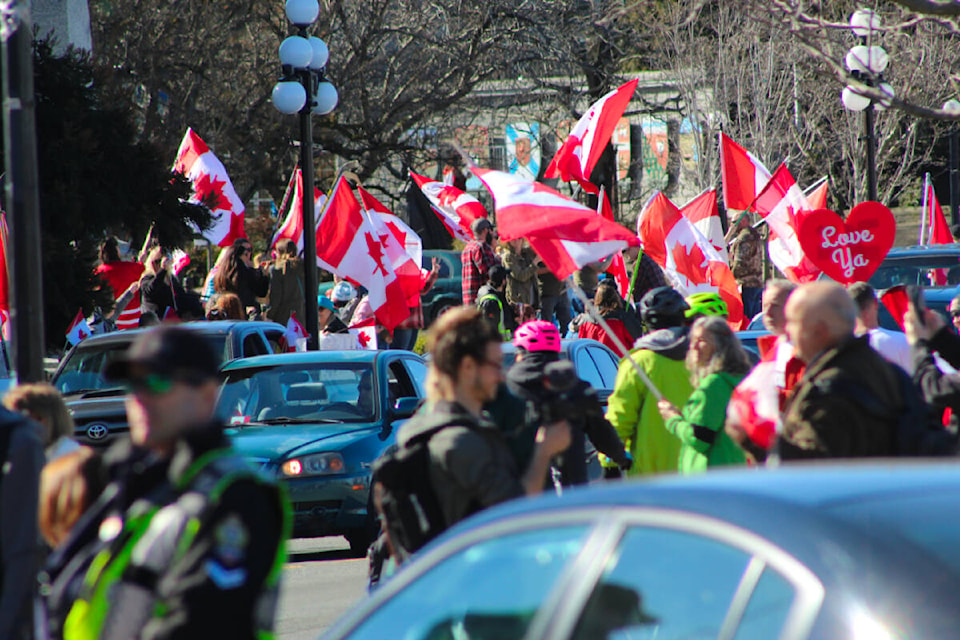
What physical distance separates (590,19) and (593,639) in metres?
28.6

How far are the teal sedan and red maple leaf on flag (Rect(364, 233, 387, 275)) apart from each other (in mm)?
4418

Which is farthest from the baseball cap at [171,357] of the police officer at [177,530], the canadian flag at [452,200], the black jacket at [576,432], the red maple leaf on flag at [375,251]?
the canadian flag at [452,200]

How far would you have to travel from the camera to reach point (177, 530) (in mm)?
3209

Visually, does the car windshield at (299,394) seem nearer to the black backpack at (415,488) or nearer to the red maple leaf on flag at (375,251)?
the red maple leaf on flag at (375,251)

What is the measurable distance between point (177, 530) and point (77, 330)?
36.4 ft

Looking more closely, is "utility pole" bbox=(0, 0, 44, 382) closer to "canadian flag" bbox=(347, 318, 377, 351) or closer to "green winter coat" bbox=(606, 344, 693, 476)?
"green winter coat" bbox=(606, 344, 693, 476)

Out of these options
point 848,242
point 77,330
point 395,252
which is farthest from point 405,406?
point 395,252

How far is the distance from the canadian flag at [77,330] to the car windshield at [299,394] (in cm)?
311

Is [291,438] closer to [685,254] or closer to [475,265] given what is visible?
[685,254]

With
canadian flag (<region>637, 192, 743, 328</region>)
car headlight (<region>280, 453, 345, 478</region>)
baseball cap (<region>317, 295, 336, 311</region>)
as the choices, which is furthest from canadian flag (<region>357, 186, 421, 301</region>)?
car headlight (<region>280, 453, 345, 478</region>)

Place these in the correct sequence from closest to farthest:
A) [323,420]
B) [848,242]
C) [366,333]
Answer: [323,420] → [848,242] → [366,333]

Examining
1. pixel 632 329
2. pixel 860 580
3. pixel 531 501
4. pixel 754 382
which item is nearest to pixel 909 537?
pixel 860 580

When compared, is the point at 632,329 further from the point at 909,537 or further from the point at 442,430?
the point at 909,537

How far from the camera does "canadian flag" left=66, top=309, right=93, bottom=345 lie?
13.7 metres
